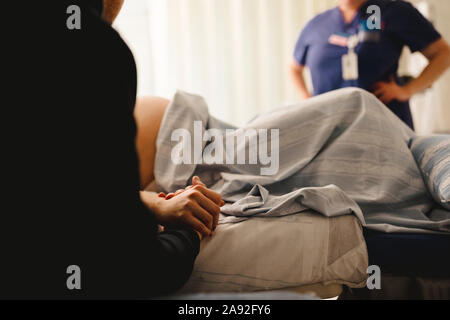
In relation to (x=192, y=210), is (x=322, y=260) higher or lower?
lower

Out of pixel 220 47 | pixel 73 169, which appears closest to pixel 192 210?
pixel 73 169

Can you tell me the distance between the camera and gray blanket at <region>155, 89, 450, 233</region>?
0.87 meters

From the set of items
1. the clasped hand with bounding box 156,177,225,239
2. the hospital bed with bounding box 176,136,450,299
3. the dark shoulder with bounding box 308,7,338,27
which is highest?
the dark shoulder with bounding box 308,7,338,27

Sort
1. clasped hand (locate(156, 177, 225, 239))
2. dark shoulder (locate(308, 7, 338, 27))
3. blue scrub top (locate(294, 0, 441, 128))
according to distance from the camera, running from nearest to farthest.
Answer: clasped hand (locate(156, 177, 225, 239)), blue scrub top (locate(294, 0, 441, 128)), dark shoulder (locate(308, 7, 338, 27))

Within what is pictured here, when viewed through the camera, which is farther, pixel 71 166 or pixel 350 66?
pixel 350 66

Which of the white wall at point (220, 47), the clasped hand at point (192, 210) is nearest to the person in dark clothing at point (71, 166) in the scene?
the clasped hand at point (192, 210)

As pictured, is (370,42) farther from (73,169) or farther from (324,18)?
(73,169)

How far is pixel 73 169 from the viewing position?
18.6 inches

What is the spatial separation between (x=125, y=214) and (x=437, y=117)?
9.28 feet

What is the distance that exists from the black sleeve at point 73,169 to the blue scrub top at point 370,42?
1.30 m

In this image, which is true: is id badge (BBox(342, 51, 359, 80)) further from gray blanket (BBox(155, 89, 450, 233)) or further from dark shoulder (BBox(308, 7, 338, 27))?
gray blanket (BBox(155, 89, 450, 233))

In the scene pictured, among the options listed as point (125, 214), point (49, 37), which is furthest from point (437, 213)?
point (49, 37)

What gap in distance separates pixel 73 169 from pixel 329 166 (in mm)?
672

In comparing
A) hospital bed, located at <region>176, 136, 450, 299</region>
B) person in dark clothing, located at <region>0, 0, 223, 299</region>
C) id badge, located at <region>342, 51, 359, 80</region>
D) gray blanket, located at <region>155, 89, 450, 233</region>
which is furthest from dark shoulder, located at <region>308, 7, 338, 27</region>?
person in dark clothing, located at <region>0, 0, 223, 299</region>
